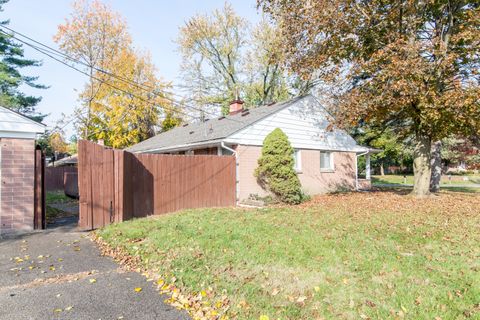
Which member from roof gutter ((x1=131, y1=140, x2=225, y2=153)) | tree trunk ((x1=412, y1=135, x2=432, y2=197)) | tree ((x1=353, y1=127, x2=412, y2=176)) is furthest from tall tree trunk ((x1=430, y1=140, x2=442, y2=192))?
roof gutter ((x1=131, y1=140, x2=225, y2=153))

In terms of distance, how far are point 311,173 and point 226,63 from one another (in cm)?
1822

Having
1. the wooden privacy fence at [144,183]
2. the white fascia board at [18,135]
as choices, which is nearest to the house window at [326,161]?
the wooden privacy fence at [144,183]

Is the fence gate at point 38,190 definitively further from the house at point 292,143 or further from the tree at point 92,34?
the tree at point 92,34

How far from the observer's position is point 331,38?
11828 millimetres

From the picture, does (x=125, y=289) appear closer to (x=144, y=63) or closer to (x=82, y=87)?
(x=82, y=87)

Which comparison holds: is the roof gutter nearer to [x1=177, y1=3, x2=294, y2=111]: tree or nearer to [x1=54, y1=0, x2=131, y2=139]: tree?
[x1=54, y1=0, x2=131, y2=139]: tree

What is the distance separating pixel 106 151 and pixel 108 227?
1.93 meters

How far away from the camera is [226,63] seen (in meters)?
28.8

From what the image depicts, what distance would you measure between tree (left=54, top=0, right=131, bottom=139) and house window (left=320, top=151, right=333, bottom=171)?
15.7 meters

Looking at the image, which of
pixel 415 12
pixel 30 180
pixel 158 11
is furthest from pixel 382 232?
pixel 158 11

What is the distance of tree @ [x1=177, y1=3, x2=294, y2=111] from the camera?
88.1ft

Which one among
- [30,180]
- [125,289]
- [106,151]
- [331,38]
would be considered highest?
[331,38]

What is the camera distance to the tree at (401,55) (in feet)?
32.3

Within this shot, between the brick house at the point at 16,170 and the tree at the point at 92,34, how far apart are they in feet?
47.6
